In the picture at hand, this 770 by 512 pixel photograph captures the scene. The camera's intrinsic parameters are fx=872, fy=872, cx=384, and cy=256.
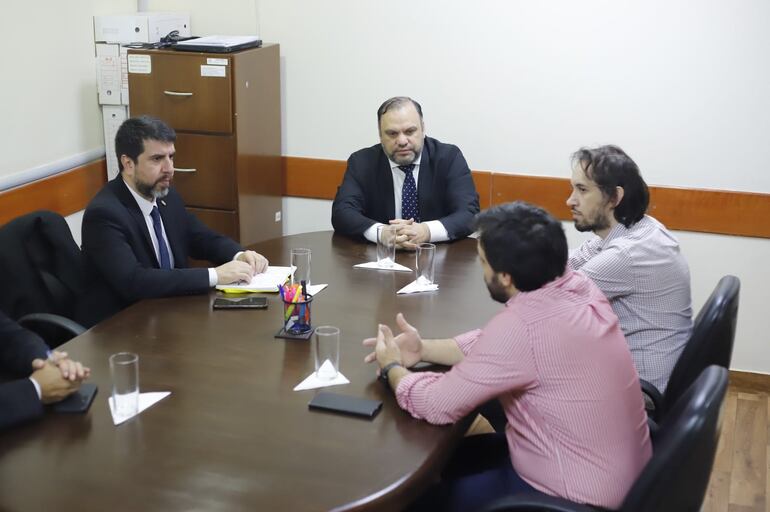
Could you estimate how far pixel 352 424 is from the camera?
215 centimetres

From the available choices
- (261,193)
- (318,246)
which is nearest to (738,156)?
(318,246)

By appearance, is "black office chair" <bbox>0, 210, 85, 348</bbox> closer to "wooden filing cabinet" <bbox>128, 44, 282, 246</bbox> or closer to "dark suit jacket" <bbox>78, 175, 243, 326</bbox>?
"dark suit jacket" <bbox>78, 175, 243, 326</bbox>

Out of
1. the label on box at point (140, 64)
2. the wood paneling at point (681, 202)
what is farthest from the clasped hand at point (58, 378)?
the wood paneling at point (681, 202)

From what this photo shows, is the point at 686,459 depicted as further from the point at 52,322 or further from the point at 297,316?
the point at 52,322

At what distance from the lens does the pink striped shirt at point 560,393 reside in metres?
2.10

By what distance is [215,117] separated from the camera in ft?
14.8

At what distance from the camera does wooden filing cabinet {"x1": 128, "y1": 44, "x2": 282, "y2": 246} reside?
4.46 m

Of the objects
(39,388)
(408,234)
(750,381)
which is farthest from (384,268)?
(750,381)

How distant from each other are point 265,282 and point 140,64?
1.90 metres

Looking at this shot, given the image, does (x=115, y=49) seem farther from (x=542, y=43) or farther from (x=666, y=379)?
(x=666, y=379)

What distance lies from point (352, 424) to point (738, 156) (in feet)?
9.98

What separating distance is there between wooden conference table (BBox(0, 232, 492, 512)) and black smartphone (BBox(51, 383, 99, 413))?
2 cm

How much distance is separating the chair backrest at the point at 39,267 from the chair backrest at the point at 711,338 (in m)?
2.17

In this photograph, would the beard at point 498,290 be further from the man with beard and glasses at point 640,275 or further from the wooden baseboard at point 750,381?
the wooden baseboard at point 750,381
